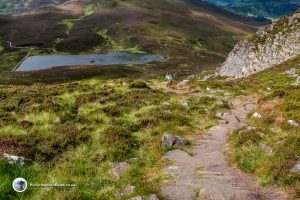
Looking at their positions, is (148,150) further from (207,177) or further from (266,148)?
(266,148)

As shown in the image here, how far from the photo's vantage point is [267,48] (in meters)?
60.5

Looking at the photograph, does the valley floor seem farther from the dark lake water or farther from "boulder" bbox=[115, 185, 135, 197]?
the dark lake water

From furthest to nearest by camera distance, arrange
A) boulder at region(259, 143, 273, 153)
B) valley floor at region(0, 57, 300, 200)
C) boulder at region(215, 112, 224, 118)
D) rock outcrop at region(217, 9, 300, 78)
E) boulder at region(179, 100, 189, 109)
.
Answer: rock outcrop at region(217, 9, 300, 78), boulder at region(179, 100, 189, 109), boulder at region(215, 112, 224, 118), boulder at region(259, 143, 273, 153), valley floor at region(0, 57, 300, 200)

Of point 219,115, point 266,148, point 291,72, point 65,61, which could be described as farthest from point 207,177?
point 65,61

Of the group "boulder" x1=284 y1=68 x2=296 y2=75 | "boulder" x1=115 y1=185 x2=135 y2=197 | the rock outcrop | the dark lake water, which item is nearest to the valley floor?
"boulder" x1=115 y1=185 x2=135 y2=197

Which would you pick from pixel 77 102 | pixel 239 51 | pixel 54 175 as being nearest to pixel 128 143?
pixel 54 175

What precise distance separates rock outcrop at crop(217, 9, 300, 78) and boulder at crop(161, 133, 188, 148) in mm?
40541

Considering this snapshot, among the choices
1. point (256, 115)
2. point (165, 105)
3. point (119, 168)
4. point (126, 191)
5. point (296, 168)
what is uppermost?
point (296, 168)

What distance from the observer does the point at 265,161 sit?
14750mm

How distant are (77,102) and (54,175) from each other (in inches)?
638

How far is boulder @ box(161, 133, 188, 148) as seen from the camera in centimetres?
1761

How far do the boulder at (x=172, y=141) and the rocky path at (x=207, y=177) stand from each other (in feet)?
1.47

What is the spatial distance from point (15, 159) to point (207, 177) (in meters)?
6.19

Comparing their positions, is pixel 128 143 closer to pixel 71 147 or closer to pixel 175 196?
pixel 71 147
